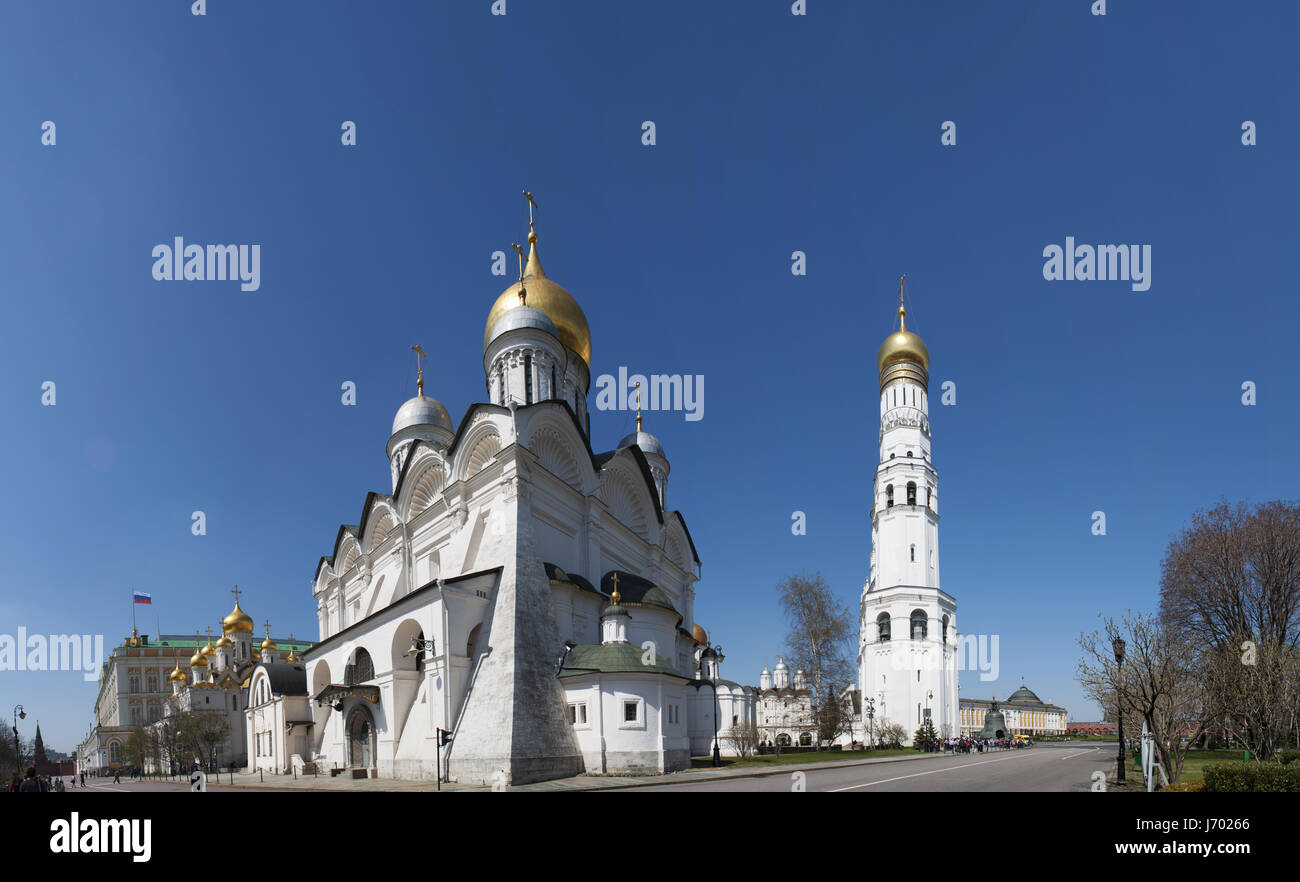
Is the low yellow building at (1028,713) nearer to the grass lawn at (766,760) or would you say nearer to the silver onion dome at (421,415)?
the grass lawn at (766,760)

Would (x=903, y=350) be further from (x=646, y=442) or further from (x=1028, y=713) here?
(x=1028, y=713)

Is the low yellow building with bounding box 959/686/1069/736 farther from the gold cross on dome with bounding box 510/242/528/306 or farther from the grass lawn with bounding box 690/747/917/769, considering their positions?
the gold cross on dome with bounding box 510/242/528/306

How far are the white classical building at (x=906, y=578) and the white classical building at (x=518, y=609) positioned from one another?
78.8 feet

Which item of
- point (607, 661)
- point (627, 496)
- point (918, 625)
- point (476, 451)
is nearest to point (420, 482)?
point (476, 451)

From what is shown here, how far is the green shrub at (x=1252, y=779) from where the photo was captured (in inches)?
432

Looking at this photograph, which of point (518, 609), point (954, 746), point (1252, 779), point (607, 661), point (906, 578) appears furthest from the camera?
point (906, 578)

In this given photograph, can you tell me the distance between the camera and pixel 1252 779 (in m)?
11.5

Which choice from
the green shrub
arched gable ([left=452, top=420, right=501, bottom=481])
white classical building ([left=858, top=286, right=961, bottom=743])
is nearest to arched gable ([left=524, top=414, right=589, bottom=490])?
arched gable ([left=452, top=420, right=501, bottom=481])

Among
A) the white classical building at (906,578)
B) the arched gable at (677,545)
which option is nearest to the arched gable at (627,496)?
the arched gable at (677,545)

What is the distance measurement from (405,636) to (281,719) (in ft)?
47.2

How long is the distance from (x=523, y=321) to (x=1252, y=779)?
2836 cm

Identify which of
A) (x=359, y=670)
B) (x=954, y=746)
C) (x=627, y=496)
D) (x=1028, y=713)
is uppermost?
(x=627, y=496)

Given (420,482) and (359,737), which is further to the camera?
(420,482)
